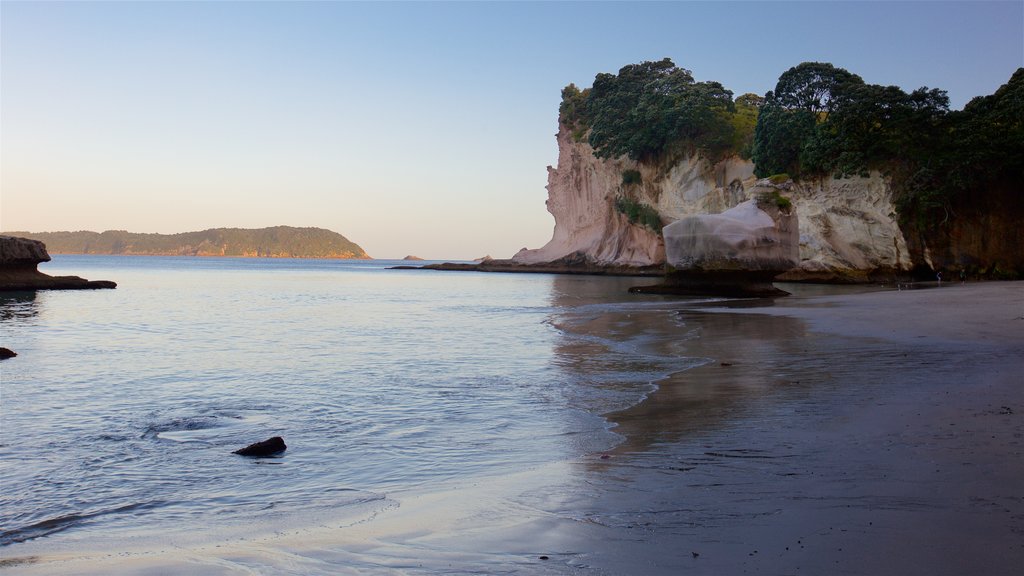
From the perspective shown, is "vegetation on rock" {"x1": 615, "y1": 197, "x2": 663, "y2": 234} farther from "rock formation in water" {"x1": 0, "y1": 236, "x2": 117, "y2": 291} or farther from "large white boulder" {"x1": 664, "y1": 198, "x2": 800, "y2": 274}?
"rock formation in water" {"x1": 0, "y1": 236, "x2": 117, "y2": 291}

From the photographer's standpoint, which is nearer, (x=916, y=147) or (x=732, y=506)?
(x=732, y=506)

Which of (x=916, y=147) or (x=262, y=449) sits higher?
(x=916, y=147)

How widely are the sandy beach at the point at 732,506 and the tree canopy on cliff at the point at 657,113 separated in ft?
178

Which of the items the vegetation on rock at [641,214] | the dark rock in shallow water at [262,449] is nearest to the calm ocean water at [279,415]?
the dark rock in shallow water at [262,449]

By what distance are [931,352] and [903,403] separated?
4900 millimetres

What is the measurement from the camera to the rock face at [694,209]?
4606cm

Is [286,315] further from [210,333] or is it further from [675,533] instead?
[675,533]

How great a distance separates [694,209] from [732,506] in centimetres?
5968

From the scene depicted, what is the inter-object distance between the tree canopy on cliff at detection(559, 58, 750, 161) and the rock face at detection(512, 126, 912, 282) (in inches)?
74.4

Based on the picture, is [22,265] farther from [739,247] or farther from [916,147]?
[916,147]

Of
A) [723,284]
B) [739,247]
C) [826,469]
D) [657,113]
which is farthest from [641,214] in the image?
[826,469]

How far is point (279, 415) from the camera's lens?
361 inches

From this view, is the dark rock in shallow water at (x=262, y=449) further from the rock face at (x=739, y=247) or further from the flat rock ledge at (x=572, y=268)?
the flat rock ledge at (x=572, y=268)

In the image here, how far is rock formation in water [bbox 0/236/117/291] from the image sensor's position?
135 feet
